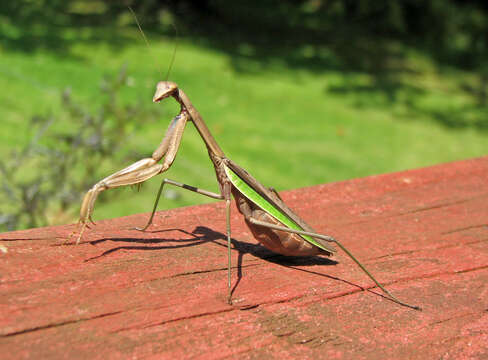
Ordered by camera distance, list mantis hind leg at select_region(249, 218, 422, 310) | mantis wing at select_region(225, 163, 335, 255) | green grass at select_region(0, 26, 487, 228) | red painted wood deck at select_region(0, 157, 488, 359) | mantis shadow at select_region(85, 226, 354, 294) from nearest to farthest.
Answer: red painted wood deck at select_region(0, 157, 488, 359) < mantis hind leg at select_region(249, 218, 422, 310) < mantis shadow at select_region(85, 226, 354, 294) < mantis wing at select_region(225, 163, 335, 255) < green grass at select_region(0, 26, 487, 228)

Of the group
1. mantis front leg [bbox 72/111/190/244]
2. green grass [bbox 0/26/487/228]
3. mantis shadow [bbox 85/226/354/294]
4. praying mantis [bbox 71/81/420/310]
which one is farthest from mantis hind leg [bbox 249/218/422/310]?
green grass [bbox 0/26/487/228]

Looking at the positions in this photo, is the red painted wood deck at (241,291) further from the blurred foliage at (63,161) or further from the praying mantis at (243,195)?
the blurred foliage at (63,161)

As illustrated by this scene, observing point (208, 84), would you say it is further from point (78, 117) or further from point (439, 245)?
point (439, 245)

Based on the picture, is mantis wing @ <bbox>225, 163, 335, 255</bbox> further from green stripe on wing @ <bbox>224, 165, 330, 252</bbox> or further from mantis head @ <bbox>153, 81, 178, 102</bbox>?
mantis head @ <bbox>153, 81, 178, 102</bbox>

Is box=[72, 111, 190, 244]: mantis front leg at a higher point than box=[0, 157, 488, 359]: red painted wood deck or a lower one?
higher

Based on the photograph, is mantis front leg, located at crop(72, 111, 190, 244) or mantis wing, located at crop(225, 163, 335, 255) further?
mantis wing, located at crop(225, 163, 335, 255)

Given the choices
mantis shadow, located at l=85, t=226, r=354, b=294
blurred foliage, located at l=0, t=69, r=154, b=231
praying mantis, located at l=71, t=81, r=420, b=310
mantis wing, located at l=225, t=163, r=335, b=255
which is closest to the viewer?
mantis shadow, located at l=85, t=226, r=354, b=294

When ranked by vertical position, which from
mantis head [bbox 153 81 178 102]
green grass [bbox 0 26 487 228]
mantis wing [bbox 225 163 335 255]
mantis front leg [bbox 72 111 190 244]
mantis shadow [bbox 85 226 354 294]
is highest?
mantis head [bbox 153 81 178 102]

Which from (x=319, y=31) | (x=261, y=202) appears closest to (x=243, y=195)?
(x=261, y=202)
